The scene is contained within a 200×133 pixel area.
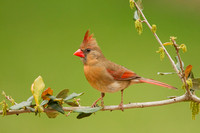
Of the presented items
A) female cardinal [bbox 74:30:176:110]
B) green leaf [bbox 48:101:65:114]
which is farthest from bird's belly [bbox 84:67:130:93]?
green leaf [bbox 48:101:65:114]

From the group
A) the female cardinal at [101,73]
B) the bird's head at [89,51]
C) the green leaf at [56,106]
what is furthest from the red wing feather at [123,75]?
the green leaf at [56,106]

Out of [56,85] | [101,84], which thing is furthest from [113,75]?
[56,85]

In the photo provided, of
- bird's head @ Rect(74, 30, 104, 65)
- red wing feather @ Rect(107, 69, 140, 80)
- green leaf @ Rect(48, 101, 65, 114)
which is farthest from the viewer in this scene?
red wing feather @ Rect(107, 69, 140, 80)

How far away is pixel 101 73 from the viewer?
193cm

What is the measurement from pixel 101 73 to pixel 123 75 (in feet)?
0.41

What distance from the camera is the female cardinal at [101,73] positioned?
6.14 feet

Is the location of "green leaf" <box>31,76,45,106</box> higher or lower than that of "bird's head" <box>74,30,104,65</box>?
lower

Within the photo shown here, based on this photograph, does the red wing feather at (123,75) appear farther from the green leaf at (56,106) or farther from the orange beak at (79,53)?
the green leaf at (56,106)

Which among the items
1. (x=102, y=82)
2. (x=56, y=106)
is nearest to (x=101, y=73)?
(x=102, y=82)

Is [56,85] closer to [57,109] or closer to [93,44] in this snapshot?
[93,44]

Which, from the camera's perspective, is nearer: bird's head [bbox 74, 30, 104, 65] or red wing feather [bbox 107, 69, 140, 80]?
bird's head [bbox 74, 30, 104, 65]

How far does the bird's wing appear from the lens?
76.4 inches

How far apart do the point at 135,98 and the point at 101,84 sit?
6.80 feet

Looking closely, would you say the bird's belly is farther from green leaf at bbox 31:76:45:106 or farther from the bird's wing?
green leaf at bbox 31:76:45:106
